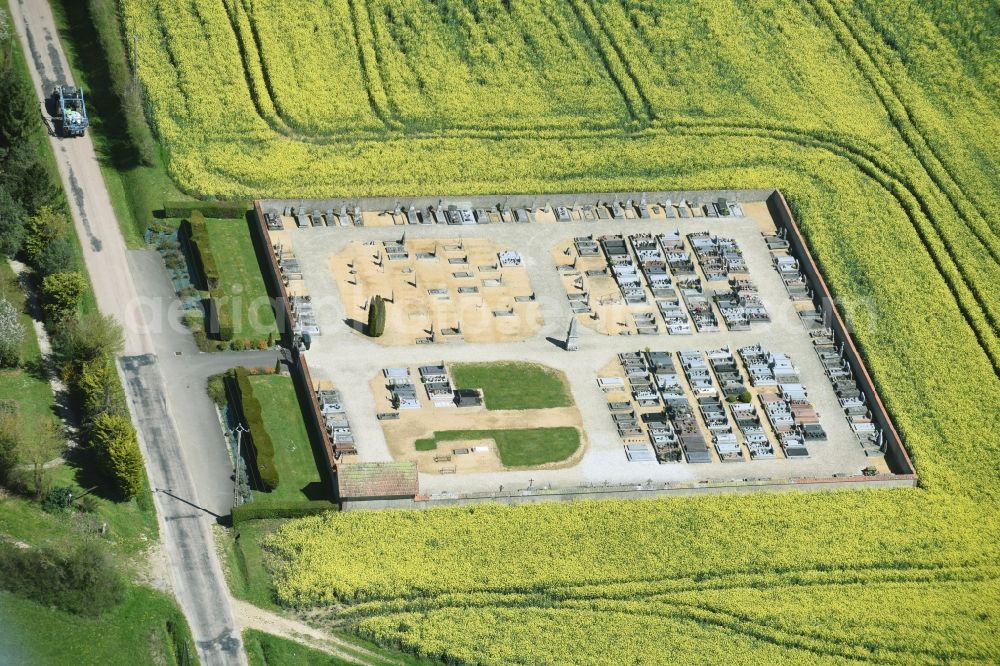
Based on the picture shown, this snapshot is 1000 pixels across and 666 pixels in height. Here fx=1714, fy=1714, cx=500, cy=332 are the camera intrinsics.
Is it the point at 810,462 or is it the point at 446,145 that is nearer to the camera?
the point at 810,462

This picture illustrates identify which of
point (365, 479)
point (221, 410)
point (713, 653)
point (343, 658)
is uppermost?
point (221, 410)

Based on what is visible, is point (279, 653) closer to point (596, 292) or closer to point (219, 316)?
point (219, 316)

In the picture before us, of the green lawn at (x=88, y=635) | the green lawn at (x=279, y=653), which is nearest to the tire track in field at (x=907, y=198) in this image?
the green lawn at (x=279, y=653)

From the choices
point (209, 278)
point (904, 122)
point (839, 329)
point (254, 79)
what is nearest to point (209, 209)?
point (209, 278)

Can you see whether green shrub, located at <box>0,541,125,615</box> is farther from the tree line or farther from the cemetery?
the cemetery

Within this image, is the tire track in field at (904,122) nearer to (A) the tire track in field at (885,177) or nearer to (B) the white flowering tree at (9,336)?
(A) the tire track in field at (885,177)

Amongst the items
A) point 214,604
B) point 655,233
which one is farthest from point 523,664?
point 655,233

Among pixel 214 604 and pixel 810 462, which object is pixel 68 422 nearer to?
pixel 214 604

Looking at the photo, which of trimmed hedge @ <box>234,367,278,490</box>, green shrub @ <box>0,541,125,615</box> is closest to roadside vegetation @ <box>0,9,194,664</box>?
green shrub @ <box>0,541,125,615</box>
